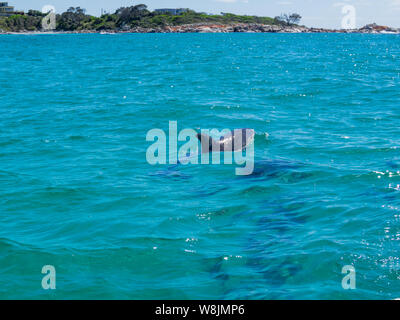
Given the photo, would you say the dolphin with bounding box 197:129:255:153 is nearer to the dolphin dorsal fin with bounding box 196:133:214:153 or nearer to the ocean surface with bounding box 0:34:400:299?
the dolphin dorsal fin with bounding box 196:133:214:153

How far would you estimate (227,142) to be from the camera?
1786 cm

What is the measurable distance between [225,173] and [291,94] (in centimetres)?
1672

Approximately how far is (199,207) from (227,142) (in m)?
6.20

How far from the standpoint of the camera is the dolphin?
57.2 ft

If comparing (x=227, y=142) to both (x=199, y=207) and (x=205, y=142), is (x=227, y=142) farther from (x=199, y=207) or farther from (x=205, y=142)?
(x=199, y=207)

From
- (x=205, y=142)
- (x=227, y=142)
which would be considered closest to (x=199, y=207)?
(x=205, y=142)

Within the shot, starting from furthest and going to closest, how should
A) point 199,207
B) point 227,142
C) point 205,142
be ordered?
point 227,142 < point 205,142 < point 199,207

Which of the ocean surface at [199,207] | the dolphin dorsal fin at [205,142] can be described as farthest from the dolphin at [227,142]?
the ocean surface at [199,207]

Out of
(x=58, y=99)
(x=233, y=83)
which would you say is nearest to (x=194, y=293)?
(x=58, y=99)

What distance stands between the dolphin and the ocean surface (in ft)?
1.58

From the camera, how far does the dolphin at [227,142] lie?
17438mm

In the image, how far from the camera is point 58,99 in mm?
29141

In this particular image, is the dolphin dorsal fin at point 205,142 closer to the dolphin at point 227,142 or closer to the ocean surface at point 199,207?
the dolphin at point 227,142
